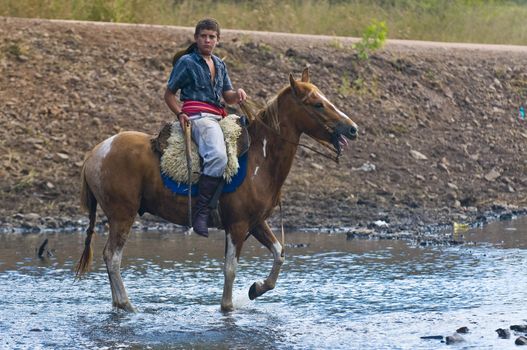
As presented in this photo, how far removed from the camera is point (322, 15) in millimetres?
25234

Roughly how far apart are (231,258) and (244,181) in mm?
679

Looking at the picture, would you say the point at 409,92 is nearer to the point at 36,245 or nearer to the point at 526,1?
the point at 36,245

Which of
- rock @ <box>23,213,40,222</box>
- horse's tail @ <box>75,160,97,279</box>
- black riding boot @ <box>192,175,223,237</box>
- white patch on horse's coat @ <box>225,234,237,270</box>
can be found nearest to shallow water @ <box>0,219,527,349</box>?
horse's tail @ <box>75,160,97,279</box>

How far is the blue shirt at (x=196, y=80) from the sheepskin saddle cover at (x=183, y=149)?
0.25 m

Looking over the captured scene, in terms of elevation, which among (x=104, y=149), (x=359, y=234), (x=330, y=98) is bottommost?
(x=359, y=234)

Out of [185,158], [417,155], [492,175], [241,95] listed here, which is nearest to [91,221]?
[185,158]

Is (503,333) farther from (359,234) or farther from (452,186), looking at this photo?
(452,186)

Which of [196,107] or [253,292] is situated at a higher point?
[196,107]

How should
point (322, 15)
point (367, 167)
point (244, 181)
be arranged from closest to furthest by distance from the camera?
point (244, 181), point (367, 167), point (322, 15)

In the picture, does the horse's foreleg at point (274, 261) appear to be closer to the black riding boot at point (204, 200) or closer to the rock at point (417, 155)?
the black riding boot at point (204, 200)

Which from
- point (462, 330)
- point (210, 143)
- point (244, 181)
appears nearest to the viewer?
point (462, 330)

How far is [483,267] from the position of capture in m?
12.9

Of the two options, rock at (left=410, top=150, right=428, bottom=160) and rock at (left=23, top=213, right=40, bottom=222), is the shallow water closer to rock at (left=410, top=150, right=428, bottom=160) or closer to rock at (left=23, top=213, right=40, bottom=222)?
rock at (left=23, top=213, right=40, bottom=222)

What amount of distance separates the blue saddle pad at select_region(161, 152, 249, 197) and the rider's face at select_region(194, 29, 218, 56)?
981mm
